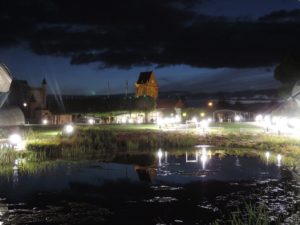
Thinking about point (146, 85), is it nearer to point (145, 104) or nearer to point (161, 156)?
point (145, 104)

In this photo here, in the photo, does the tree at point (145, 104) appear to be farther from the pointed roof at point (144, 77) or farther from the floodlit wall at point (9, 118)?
the floodlit wall at point (9, 118)

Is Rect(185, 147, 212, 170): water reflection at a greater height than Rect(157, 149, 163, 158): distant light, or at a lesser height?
lesser

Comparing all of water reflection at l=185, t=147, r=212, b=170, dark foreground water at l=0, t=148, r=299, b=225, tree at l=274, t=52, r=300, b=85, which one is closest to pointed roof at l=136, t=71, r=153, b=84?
tree at l=274, t=52, r=300, b=85

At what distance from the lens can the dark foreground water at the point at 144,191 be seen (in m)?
13.9

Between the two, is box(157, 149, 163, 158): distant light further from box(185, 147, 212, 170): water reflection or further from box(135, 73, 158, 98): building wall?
box(135, 73, 158, 98): building wall

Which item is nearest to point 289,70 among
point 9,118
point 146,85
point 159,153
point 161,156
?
point 159,153

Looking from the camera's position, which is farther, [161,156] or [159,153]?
[159,153]

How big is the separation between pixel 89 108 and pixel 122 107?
854 centimetres

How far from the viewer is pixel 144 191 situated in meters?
18.1

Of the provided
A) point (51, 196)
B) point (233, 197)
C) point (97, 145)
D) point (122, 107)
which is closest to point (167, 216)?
point (233, 197)

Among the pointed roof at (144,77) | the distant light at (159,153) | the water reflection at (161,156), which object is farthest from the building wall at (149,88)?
the distant light at (159,153)

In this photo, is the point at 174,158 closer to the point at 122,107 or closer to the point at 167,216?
the point at 167,216

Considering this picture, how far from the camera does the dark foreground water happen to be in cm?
1389

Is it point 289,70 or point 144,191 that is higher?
point 289,70
